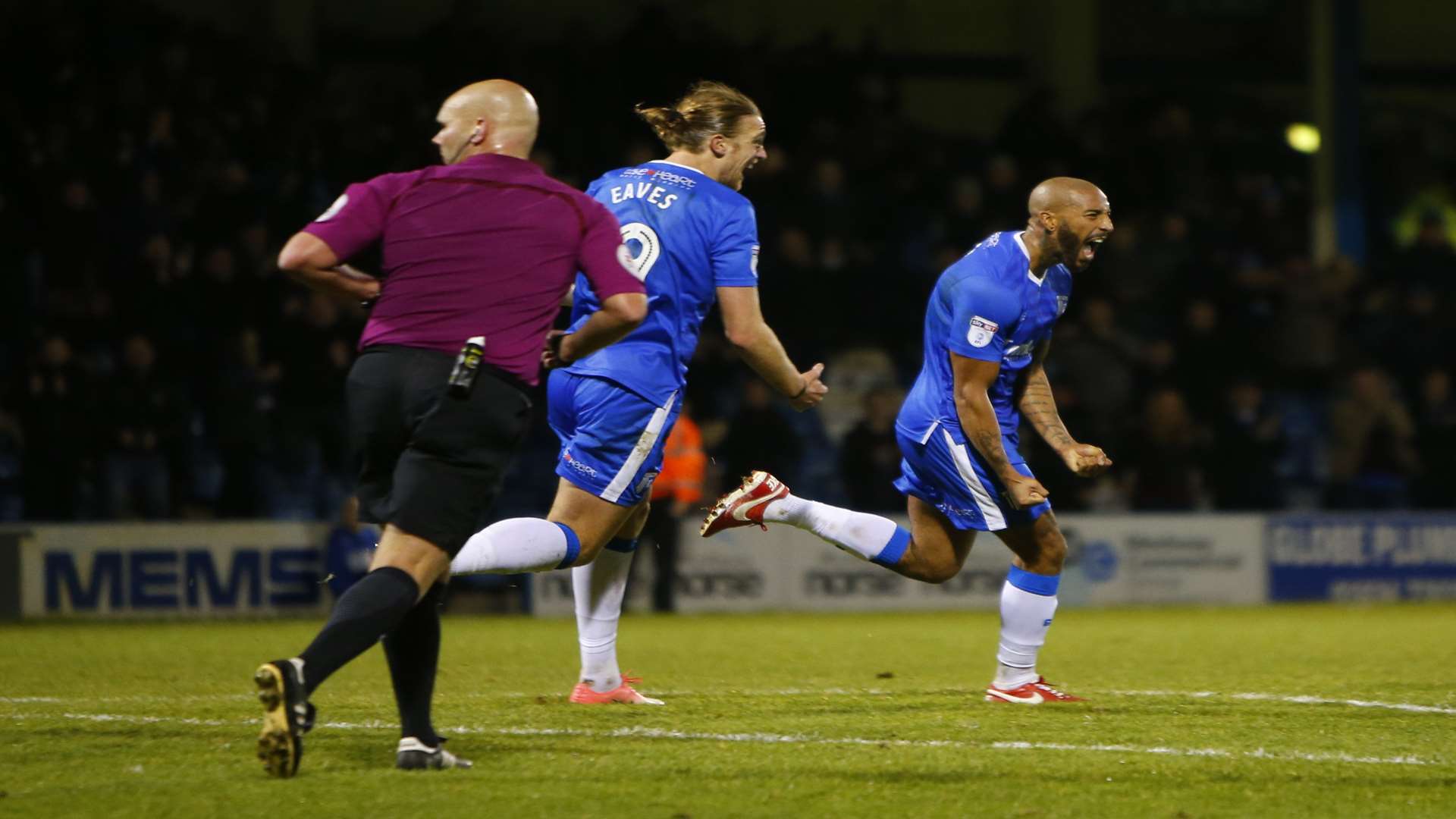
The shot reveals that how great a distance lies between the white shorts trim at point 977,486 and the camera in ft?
23.9

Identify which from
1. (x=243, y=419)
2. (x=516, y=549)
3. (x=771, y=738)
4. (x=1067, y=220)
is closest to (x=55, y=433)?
(x=243, y=419)

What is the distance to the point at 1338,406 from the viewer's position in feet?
60.1

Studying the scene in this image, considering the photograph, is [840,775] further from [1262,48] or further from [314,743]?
[1262,48]

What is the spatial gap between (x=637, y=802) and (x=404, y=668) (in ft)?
2.66

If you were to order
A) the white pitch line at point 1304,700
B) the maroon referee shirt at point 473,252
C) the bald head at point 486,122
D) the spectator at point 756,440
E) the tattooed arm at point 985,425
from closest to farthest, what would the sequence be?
the maroon referee shirt at point 473,252, the bald head at point 486,122, the tattooed arm at point 985,425, the white pitch line at point 1304,700, the spectator at point 756,440

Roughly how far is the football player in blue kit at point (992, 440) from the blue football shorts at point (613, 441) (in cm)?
77

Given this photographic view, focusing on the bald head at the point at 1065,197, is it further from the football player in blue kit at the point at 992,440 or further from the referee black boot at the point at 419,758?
the referee black boot at the point at 419,758

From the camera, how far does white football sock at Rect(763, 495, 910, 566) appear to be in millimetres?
7527

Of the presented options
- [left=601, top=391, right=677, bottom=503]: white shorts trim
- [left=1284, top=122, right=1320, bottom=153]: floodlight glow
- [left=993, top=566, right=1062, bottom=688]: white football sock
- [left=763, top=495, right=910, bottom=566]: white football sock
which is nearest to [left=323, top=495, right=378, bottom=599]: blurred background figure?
[left=763, top=495, right=910, bottom=566]: white football sock

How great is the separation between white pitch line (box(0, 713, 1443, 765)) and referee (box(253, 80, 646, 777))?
0.98 metres

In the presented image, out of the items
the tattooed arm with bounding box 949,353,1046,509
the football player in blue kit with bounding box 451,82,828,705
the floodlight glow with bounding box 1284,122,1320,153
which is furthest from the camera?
the floodlight glow with bounding box 1284,122,1320,153

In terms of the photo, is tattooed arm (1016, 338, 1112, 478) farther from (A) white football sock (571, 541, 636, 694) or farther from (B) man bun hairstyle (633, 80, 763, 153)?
(A) white football sock (571, 541, 636, 694)

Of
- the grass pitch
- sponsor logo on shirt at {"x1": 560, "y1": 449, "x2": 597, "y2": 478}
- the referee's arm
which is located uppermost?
the referee's arm

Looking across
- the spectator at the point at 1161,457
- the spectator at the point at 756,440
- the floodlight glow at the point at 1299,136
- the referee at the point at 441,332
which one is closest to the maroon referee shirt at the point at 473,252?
the referee at the point at 441,332
